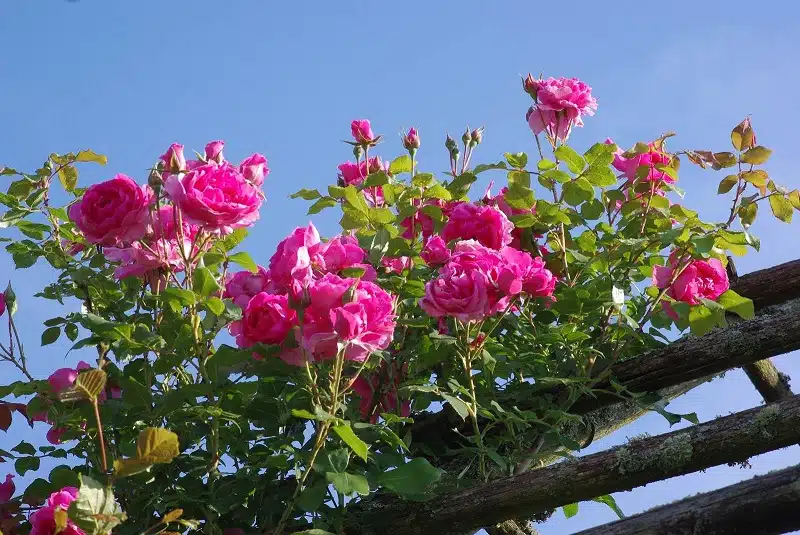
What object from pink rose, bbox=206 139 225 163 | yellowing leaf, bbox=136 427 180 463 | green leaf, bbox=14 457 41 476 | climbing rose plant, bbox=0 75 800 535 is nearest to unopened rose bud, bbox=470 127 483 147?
climbing rose plant, bbox=0 75 800 535

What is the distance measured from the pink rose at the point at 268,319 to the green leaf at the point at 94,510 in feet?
1.94

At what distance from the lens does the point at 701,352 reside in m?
2.46

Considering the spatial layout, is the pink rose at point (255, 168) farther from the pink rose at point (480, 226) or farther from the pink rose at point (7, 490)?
the pink rose at point (7, 490)

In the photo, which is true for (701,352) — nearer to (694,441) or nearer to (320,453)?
(694,441)

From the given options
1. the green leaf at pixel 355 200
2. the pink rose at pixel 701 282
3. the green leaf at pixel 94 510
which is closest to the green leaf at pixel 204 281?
the green leaf at pixel 355 200

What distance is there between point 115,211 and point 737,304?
145 centimetres

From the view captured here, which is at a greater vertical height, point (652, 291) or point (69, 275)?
point (69, 275)

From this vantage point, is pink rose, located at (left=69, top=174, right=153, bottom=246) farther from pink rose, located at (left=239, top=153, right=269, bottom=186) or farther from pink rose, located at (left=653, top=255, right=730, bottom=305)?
pink rose, located at (left=653, top=255, right=730, bottom=305)

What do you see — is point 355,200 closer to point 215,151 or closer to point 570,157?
point 215,151

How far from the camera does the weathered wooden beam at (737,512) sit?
193 cm

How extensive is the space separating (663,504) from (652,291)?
0.71 m

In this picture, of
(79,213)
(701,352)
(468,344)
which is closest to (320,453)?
(468,344)

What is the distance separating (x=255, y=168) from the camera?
219 cm

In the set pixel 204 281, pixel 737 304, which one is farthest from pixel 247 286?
pixel 737 304
